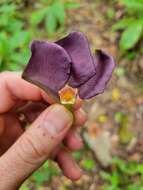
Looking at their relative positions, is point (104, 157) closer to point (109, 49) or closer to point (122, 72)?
point (122, 72)

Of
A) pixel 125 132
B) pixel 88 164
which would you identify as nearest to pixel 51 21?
pixel 125 132

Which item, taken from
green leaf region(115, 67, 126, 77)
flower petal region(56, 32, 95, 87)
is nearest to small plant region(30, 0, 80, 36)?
green leaf region(115, 67, 126, 77)

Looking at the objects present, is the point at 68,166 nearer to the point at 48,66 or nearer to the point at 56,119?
the point at 56,119

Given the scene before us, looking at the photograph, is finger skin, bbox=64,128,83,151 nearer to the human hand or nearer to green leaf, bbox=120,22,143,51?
the human hand

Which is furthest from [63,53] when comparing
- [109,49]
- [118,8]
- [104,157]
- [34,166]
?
[118,8]

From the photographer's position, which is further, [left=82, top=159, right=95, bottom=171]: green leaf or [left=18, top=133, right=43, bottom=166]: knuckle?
[left=82, top=159, right=95, bottom=171]: green leaf

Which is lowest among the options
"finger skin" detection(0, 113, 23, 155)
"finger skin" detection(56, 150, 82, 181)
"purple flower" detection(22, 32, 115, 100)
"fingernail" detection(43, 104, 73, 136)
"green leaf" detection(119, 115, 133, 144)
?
"green leaf" detection(119, 115, 133, 144)

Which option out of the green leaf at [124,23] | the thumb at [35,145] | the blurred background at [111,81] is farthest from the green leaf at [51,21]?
the thumb at [35,145]
